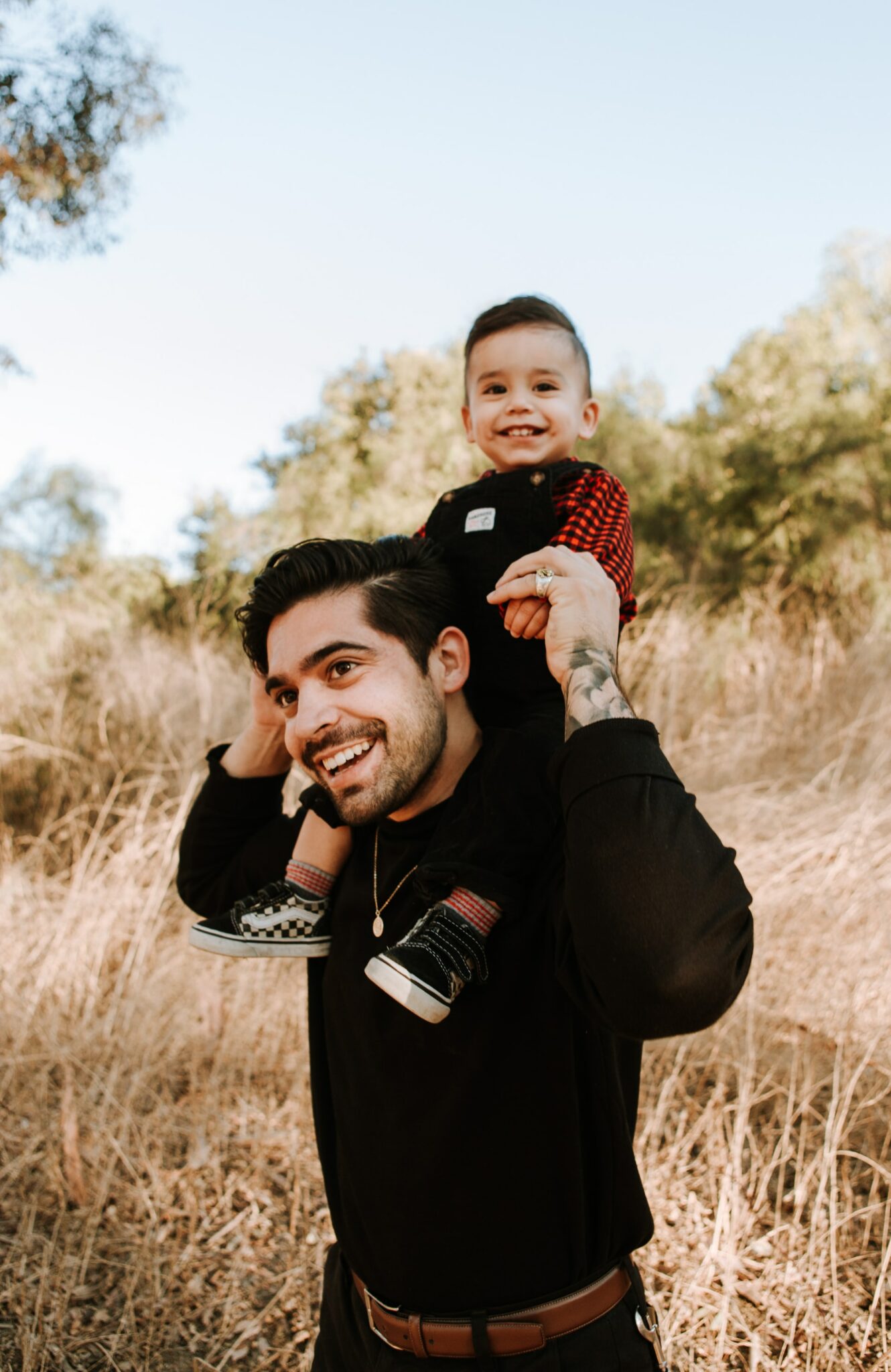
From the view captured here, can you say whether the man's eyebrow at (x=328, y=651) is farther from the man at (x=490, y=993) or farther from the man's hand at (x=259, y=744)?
the man's hand at (x=259, y=744)

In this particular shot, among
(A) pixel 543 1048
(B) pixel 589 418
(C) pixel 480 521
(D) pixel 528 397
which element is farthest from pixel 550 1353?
(B) pixel 589 418

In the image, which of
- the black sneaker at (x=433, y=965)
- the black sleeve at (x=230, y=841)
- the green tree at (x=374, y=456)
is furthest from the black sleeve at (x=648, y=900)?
the green tree at (x=374, y=456)

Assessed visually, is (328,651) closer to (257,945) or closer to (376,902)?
(376,902)

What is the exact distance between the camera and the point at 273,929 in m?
2.00

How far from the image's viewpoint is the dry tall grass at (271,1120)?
2.84m

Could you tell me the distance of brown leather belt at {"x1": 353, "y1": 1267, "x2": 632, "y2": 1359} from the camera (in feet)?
4.87

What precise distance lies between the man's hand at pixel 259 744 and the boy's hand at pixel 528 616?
721mm

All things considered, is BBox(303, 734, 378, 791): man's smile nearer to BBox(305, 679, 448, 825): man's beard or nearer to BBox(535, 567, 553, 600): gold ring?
BBox(305, 679, 448, 825): man's beard

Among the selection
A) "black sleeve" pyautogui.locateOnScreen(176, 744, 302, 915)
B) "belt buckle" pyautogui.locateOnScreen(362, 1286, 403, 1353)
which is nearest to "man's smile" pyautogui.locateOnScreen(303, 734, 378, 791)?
"black sleeve" pyautogui.locateOnScreen(176, 744, 302, 915)

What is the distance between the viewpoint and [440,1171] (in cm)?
154

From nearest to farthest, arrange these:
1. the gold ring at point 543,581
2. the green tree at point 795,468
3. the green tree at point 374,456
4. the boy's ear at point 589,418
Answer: the gold ring at point 543,581, the boy's ear at point 589,418, the green tree at point 795,468, the green tree at point 374,456

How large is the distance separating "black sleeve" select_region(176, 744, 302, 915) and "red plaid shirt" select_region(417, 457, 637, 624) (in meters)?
0.78

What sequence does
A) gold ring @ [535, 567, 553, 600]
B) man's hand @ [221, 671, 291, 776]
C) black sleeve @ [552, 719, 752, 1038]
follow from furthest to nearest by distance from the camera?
man's hand @ [221, 671, 291, 776]
gold ring @ [535, 567, 553, 600]
black sleeve @ [552, 719, 752, 1038]

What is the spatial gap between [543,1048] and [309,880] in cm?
74
